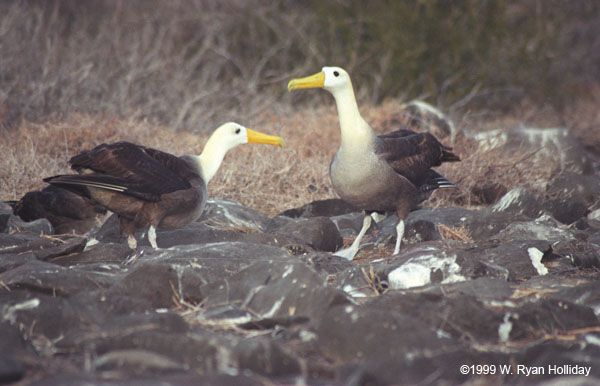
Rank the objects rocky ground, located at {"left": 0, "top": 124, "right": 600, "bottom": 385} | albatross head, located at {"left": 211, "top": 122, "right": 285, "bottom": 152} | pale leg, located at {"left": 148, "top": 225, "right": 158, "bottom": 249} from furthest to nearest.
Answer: albatross head, located at {"left": 211, "top": 122, "right": 285, "bottom": 152} → pale leg, located at {"left": 148, "top": 225, "right": 158, "bottom": 249} → rocky ground, located at {"left": 0, "top": 124, "right": 600, "bottom": 385}

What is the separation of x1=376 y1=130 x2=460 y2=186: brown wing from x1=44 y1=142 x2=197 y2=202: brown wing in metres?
1.61

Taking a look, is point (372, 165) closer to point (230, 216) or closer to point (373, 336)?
point (230, 216)

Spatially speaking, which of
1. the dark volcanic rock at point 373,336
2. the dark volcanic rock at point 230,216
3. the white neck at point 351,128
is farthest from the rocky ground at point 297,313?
the white neck at point 351,128

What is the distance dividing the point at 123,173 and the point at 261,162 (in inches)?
113

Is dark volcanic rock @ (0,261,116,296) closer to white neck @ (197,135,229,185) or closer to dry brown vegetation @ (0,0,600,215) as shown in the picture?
white neck @ (197,135,229,185)

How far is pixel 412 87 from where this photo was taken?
12.9 metres

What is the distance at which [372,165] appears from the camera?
535cm

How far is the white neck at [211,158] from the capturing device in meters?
5.59

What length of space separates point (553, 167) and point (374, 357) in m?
7.15

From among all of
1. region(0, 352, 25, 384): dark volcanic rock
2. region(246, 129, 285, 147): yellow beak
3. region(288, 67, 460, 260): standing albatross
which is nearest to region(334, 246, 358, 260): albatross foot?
region(288, 67, 460, 260): standing albatross

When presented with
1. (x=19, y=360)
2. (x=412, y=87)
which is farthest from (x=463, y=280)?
(x=412, y=87)

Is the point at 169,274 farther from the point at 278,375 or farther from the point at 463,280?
the point at 463,280

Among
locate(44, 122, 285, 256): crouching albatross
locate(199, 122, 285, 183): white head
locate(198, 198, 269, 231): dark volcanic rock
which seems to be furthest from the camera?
locate(198, 198, 269, 231): dark volcanic rock

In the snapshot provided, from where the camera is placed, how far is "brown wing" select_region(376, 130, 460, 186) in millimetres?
5531
